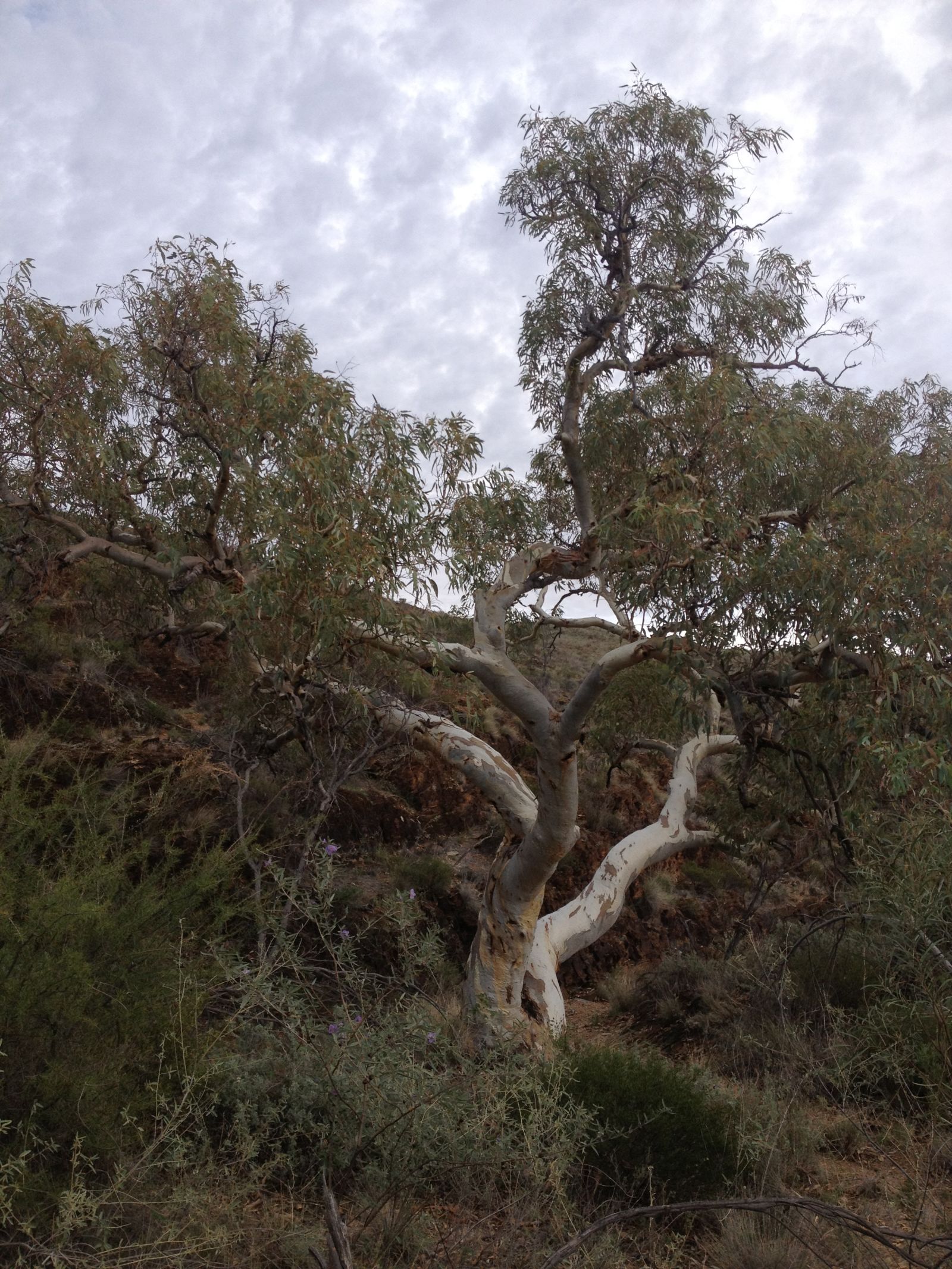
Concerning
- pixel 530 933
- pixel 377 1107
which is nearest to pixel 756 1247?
pixel 377 1107

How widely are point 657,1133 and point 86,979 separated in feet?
8.35

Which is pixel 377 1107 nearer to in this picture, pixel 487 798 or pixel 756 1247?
pixel 756 1247

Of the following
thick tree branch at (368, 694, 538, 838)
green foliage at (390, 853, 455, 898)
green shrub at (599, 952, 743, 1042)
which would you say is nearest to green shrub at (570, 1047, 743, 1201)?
thick tree branch at (368, 694, 538, 838)

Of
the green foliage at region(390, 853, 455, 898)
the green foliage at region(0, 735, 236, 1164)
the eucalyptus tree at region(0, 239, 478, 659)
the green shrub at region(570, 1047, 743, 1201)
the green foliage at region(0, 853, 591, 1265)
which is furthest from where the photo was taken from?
the green foliage at region(390, 853, 455, 898)

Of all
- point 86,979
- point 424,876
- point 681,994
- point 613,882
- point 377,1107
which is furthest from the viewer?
point 424,876

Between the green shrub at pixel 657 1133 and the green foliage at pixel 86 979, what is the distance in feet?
5.94

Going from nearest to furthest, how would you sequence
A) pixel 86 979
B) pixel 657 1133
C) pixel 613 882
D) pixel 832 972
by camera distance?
pixel 86 979 < pixel 657 1133 < pixel 832 972 < pixel 613 882

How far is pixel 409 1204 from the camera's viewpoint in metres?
3.14

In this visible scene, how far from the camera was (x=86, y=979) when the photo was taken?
346 centimetres

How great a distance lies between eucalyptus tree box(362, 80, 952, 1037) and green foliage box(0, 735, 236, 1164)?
1731mm

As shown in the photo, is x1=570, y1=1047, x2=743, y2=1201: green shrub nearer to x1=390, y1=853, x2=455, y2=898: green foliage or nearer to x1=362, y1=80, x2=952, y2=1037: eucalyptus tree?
x1=362, y1=80, x2=952, y2=1037: eucalyptus tree

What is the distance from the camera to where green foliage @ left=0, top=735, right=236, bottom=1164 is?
3201mm

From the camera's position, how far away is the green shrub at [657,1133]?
401 centimetres

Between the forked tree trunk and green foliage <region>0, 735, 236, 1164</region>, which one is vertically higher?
green foliage <region>0, 735, 236, 1164</region>
